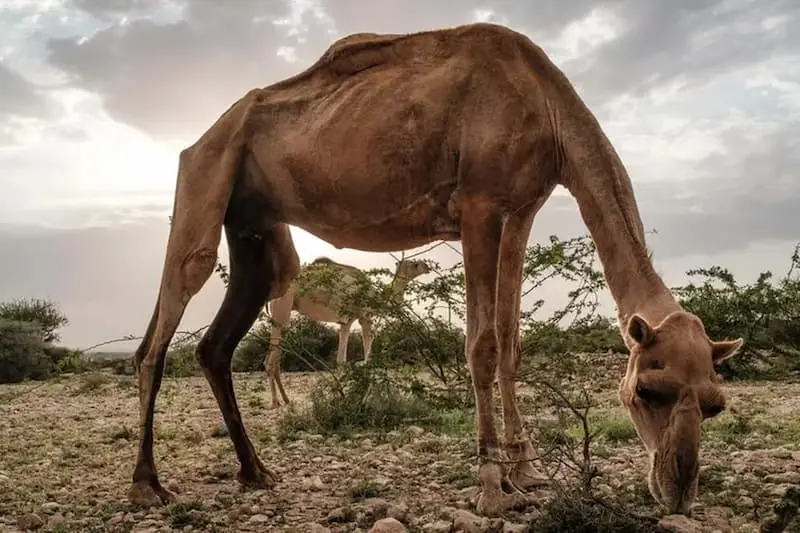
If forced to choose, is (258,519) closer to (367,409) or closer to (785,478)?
(785,478)

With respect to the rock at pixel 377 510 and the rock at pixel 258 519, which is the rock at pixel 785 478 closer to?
the rock at pixel 377 510

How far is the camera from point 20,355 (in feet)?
59.5

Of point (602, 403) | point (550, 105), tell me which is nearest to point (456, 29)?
point (550, 105)

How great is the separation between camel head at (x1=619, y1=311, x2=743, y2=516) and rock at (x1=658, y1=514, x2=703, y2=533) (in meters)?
0.28

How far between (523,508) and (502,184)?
192 cm

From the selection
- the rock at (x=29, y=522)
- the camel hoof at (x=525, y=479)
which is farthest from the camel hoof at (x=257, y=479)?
the camel hoof at (x=525, y=479)

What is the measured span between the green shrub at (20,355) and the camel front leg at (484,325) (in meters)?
15.9

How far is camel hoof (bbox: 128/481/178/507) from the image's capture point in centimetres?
538

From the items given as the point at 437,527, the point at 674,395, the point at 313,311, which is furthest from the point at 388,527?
the point at 313,311

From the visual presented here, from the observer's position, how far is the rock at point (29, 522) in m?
4.96

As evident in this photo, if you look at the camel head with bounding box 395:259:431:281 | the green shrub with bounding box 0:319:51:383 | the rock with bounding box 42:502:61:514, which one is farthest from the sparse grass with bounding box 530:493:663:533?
the green shrub with bounding box 0:319:51:383

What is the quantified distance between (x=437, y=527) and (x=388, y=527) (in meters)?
0.28

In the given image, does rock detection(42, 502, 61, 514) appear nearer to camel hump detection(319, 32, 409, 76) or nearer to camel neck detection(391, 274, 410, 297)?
camel hump detection(319, 32, 409, 76)

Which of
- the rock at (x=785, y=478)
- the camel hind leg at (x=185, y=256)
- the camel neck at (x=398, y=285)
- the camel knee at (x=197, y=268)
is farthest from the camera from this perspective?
the camel neck at (x=398, y=285)
